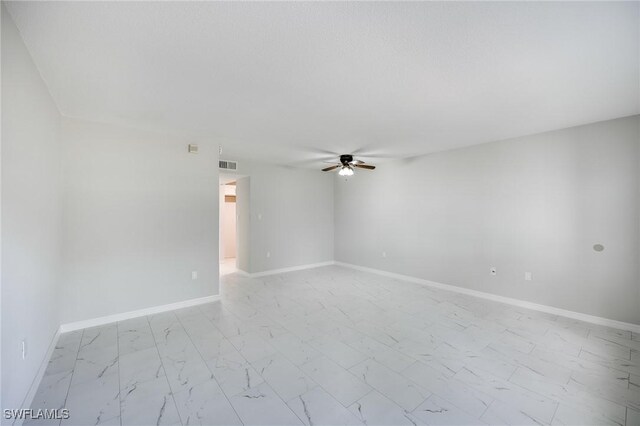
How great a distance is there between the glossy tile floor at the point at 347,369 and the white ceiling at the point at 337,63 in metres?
2.56

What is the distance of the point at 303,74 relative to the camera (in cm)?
221

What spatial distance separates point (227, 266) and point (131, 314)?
10.8 feet

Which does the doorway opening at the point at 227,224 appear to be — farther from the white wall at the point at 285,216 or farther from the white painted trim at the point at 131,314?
the white painted trim at the point at 131,314

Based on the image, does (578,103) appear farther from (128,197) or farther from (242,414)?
(128,197)

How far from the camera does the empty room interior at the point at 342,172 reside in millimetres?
1718

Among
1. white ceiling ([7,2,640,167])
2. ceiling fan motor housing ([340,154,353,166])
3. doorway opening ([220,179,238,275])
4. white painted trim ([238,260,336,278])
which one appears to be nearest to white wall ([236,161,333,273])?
white painted trim ([238,260,336,278])

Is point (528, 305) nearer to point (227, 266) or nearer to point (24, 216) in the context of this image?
point (24, 216)

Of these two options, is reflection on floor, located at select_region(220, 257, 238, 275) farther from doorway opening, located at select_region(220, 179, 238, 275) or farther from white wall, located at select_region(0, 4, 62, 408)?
white wall, located at select_region(0, 4, 62, 408)

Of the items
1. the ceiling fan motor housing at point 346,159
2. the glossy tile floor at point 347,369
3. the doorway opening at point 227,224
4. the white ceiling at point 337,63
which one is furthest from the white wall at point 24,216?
the doorway opening at point 227,224

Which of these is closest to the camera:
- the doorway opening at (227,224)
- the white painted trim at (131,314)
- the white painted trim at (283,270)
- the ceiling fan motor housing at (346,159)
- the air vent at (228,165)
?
the white painted trim at (131,314)

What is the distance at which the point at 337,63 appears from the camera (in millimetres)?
2053

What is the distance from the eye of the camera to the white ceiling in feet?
5.15

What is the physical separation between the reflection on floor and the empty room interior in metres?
1.15

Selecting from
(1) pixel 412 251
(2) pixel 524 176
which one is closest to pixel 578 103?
(2) pixel 524 176
